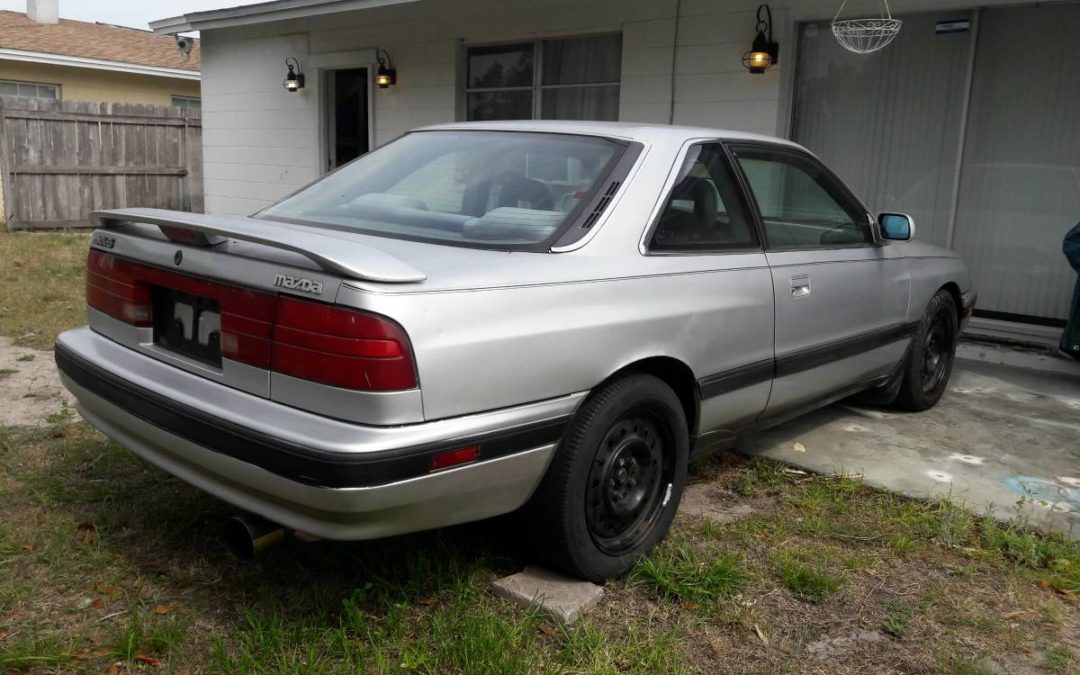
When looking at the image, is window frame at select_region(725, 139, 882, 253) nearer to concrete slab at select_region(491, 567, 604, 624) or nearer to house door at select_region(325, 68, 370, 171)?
concrete slab at select_region(491, 567, 604, 624)

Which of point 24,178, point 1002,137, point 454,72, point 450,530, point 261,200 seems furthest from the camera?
point 24,178

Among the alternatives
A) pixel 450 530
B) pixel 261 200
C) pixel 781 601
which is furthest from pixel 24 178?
pixel 781 601

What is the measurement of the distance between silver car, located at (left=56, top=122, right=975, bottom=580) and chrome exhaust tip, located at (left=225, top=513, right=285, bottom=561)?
0.15 meters

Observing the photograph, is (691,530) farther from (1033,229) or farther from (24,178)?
(24,178)

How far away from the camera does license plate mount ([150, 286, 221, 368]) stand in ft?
8.99

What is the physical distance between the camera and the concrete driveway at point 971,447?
3980mm

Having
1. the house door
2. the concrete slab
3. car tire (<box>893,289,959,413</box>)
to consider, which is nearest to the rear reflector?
the concrete slab

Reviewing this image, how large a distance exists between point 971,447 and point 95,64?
17929 mm

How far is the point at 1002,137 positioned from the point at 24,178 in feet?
43.5

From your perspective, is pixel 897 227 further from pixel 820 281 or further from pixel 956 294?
pixel 956 294

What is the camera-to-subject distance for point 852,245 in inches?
170

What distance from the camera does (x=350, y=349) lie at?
7.69 feet

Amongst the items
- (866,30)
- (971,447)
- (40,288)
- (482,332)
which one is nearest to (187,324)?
(482,332)

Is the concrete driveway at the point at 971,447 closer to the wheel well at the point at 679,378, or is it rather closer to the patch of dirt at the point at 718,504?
the patch of dirt at the point at 718,504
